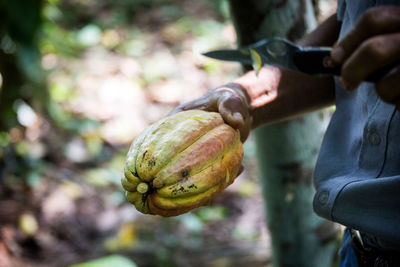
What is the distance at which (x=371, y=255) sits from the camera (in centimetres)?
101

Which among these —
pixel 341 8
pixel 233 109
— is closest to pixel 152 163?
pixel 233 109

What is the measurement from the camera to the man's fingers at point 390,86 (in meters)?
0.68

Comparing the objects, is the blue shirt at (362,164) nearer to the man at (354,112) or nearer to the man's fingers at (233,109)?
the man at (354,112)

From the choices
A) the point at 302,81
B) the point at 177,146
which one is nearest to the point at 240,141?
the point at 177,146

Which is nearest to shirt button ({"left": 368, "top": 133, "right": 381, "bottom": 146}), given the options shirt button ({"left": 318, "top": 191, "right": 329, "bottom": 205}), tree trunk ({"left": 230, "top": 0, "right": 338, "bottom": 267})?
shirt button ({"left": 318, "top": 191, "right": 329, "bottom": 205})

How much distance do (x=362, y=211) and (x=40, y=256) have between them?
2.30m

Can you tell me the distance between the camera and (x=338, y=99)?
3.83 ft

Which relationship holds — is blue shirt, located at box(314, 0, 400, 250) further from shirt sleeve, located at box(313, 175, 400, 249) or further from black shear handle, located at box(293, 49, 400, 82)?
black shear handle, located at box(293, 49, 400, 82)

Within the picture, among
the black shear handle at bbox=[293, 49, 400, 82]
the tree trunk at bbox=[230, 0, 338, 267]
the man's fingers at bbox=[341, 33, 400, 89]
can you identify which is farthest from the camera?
the tree trunk at bbox=[230, 0, 338, 267]

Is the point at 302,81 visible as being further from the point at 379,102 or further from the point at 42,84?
the point at 42,84

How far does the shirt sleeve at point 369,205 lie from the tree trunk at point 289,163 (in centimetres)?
63

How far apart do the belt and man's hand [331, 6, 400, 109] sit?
0.42 metres

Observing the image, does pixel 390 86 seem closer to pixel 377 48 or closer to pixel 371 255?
pixel 377 48

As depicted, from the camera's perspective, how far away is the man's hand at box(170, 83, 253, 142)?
3.38 ft
